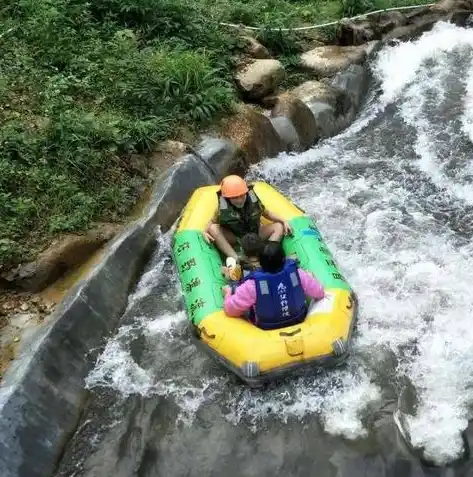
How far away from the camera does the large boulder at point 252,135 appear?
780 cm

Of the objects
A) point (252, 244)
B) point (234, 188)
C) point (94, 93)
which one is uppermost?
point (94, 93)

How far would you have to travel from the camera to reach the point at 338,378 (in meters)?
4.77

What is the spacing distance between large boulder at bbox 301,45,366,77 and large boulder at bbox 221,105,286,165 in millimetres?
1852

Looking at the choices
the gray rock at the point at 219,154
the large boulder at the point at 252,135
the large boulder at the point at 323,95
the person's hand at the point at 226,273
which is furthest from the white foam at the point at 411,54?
the person's hand at the point at 226,273

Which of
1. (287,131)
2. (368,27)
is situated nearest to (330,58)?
(368,27)

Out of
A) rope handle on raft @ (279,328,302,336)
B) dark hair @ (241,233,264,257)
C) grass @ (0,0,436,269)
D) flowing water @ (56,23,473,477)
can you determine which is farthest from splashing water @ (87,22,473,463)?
grass @ (0,0,436,269)

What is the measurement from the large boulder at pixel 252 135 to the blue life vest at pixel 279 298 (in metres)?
3.24

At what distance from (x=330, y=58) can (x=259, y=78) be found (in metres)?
1.87

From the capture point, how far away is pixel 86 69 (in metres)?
7.67

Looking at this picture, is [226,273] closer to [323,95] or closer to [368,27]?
[323,95]

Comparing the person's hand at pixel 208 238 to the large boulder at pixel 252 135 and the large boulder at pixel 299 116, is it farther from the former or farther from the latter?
the large boulder at pixel 299 116

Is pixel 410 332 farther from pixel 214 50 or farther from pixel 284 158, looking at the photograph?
pixel 214 50

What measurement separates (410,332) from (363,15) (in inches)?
303

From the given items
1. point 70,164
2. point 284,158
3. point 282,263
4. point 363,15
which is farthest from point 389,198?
point 363,15
